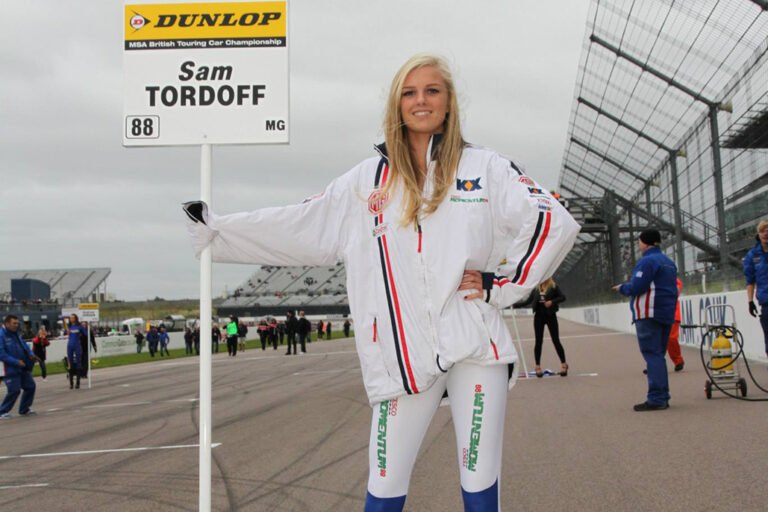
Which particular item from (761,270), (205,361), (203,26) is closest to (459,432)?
(205,361)

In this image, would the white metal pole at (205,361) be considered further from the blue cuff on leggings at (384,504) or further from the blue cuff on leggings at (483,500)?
the blue cuff on leggings at (483,500)

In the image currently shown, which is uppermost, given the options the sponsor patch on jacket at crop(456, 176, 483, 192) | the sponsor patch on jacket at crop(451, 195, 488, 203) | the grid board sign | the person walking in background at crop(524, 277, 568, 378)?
the grid board sign

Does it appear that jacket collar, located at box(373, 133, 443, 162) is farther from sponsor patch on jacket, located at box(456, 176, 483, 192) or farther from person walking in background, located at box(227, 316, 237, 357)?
person walking in background, located at box(227, 316, 237, 357)

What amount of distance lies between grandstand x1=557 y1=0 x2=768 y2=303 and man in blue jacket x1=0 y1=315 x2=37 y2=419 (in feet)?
36.6

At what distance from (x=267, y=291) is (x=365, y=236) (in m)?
109

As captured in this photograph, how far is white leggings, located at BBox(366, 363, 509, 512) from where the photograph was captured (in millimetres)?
2695

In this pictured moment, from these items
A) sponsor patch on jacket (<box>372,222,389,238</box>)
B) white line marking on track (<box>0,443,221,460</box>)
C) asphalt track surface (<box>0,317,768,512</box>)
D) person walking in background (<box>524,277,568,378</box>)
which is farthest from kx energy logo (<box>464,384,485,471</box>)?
person walking in background (<box>524,277,568,378</box>)

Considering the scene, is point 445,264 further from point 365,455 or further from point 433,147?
point 365,455

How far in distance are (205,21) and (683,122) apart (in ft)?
43.9

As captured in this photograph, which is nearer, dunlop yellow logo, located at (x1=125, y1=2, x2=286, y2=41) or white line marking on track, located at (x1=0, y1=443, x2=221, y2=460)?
dunlop yellow logo, located at (x1=125, y1=2, x2=286, y2=41)

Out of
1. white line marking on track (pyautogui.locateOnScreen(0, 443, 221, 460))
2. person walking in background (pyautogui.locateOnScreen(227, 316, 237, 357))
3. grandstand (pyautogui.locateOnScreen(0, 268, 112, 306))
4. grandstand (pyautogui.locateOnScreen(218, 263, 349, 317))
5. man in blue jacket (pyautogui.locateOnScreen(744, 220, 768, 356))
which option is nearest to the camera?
white line marking on track (pyautogui.locateOnScreen(0, 443, 221, 460))

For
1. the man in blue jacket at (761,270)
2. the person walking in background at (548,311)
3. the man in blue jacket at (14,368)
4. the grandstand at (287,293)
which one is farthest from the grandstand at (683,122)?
the grandstand at (287,293)

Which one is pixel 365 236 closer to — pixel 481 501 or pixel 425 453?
pixel 481 501

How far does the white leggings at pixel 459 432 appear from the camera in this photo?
2695mm
